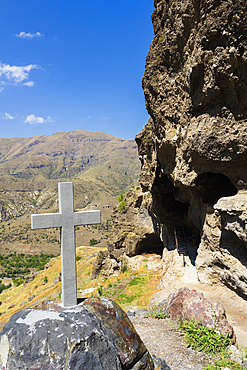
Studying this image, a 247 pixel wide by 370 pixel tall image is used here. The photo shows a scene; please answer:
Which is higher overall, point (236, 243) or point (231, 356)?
point (236, 243)

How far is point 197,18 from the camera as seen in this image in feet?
29.6

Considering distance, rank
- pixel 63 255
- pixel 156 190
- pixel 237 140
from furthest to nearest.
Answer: pixel 156 190, pixel 237 140, pixel 63 255

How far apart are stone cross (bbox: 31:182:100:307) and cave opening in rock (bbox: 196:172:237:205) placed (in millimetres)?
8578

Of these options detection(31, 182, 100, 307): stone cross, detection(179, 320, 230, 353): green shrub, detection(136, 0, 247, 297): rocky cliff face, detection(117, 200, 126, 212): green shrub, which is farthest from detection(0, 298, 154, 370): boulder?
detection(117, 200, 126, 212): green shrub

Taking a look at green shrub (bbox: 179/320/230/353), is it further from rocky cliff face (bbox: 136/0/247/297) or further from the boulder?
rocky cliff face (bbox: 136/0/247/297)

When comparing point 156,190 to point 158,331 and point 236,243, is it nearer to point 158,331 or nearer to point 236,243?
point 236,243

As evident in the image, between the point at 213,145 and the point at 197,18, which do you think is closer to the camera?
the point at 197,18

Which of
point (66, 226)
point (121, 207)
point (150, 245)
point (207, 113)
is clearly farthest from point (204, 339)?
point (121, 207)

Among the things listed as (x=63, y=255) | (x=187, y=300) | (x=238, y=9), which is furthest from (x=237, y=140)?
(x=63, y=255)

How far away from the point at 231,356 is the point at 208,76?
373 inches

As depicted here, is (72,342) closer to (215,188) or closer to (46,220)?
(46,220)

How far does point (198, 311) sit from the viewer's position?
291 inches

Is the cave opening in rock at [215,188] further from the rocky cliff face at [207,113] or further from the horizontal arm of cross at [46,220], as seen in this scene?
the horizontal arm of cross at [46,220]

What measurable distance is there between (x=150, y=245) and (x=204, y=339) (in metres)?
17.8
